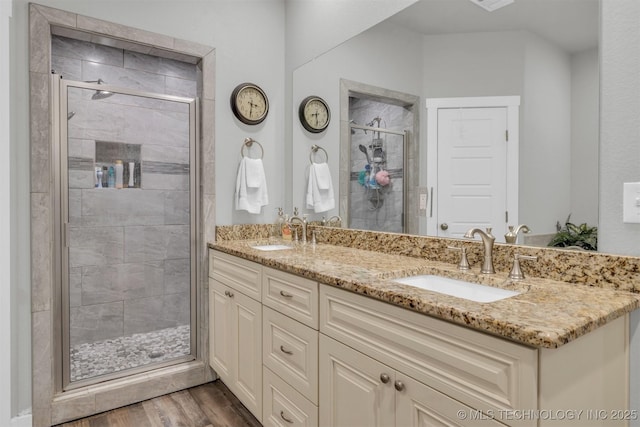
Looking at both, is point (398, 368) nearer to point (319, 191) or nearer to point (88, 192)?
point (319, 191)

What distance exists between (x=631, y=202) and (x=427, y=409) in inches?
33.3

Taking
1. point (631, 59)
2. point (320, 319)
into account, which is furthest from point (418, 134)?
point (320, 319)

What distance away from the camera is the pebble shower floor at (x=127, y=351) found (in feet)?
8.57

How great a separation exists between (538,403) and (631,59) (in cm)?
103

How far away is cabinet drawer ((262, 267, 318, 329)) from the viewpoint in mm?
1431

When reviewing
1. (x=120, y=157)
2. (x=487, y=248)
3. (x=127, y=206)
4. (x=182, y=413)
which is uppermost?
(x=120, y=157)

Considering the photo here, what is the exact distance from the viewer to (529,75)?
1.39 metres

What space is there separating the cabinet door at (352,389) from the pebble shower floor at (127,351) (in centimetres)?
172

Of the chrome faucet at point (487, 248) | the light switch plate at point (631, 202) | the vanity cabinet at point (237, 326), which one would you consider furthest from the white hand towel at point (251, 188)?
the light switch plate at point (631, 202)

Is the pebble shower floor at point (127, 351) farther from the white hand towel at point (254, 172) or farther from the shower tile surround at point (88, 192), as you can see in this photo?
the white hand towel at point (254, 172)

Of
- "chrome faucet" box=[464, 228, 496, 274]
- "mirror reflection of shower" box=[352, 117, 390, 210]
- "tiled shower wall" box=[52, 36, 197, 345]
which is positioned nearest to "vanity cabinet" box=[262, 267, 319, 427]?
"chrome faucet" box=[464, 228, 496, 274]

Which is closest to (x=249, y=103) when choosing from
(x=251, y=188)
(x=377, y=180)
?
(x=251, y=188)

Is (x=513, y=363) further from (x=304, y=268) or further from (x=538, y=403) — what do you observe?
(x=304, y=268)

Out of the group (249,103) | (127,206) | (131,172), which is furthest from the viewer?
(127,206)
